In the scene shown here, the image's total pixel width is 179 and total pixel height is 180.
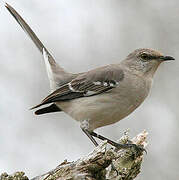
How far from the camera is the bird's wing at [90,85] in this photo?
700cm

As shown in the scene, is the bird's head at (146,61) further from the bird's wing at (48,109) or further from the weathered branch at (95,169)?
the weathered branch at (95,169)

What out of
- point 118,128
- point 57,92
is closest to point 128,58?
point 57,92

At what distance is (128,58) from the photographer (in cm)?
741

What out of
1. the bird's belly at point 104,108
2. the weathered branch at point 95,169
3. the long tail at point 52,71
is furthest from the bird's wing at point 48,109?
the weathered branch at point 95,169

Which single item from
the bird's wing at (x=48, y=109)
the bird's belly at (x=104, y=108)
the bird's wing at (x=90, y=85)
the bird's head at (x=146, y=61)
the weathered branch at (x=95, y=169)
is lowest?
the weathered branch at (x=95, y=169)

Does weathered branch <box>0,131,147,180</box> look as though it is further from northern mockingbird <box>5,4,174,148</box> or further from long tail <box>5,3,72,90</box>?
long tail <box>5,3,72,90</box>

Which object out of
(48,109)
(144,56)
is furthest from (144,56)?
(48,109)

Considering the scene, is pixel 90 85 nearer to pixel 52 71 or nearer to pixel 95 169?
pixel 52 71

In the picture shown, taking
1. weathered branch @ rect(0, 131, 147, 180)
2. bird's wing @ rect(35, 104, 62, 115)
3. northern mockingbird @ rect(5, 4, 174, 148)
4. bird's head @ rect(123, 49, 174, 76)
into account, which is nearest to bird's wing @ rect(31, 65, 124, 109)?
northern mockingbird @ rect(5, 4, 174, 148)

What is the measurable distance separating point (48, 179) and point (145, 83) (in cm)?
214

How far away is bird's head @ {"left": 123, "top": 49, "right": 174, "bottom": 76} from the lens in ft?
23.0

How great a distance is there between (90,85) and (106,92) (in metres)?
0.35

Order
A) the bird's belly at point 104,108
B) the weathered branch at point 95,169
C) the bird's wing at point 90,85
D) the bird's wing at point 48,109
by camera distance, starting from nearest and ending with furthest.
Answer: the weathered branch at point 95,169
the bird's belly at point 104,108
the bird's wing at point 90,85
the bird's wing at point 48,109

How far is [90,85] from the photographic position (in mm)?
7141
